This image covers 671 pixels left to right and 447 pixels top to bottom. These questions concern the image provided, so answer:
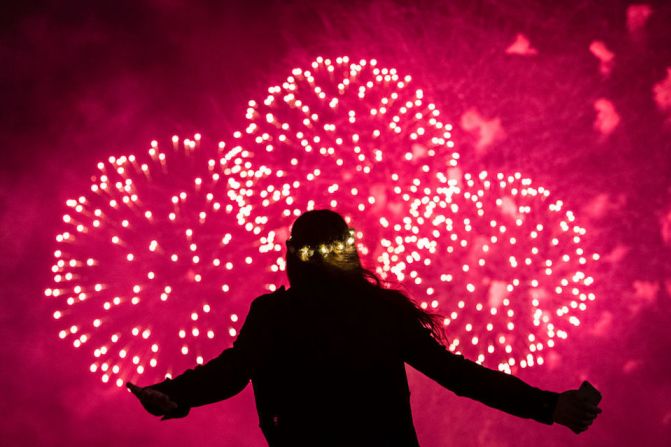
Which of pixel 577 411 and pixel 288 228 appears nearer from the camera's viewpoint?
pixel 577 411

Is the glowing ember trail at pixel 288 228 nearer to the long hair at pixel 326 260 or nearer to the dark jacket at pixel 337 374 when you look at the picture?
the long hair at pixel 326 260

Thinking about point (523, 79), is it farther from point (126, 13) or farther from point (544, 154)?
point (126, 13)

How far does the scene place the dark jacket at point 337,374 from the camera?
62.5 inches

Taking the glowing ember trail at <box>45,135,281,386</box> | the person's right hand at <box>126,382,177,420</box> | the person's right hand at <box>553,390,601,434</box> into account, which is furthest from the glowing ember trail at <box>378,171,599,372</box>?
the person's right hand at <box>126,382,177,420</box>

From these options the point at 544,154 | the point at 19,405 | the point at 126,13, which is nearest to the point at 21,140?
the point at 126,13

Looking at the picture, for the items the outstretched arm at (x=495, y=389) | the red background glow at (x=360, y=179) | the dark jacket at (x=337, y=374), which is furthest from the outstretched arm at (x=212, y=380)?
the red background glow at (x=360, y=179)

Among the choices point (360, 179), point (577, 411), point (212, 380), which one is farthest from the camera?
point (360, 179)

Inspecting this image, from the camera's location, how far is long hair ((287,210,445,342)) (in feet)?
5.80

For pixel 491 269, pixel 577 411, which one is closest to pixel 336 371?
pixel 577 411

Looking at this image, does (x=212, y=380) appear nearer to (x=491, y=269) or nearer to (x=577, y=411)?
(x=577, y=411)

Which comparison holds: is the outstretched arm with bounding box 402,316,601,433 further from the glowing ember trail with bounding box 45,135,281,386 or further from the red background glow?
the glowing ember trail with bounding box 45,135,281,386

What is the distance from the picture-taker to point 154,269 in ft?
13.7

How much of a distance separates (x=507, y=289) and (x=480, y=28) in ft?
8.33

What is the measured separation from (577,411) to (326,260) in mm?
885
